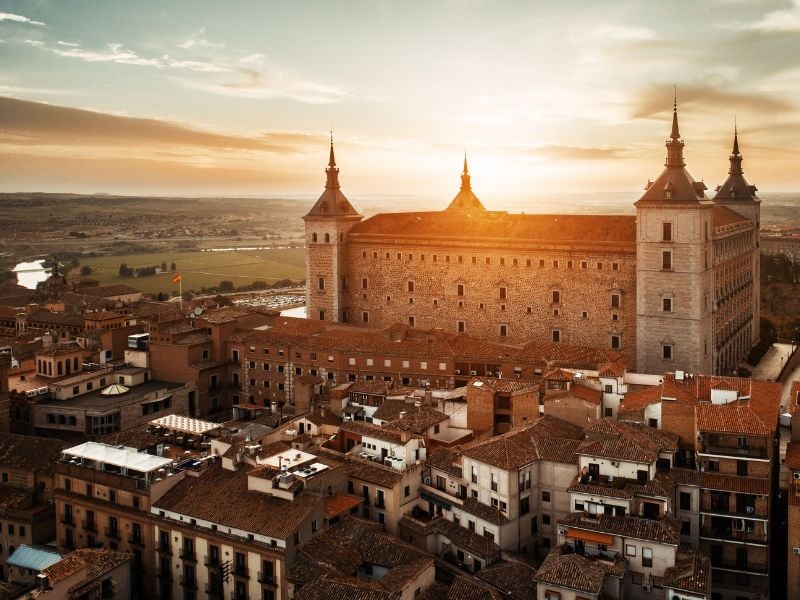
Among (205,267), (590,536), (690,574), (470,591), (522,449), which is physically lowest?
(470,591)

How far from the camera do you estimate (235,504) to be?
20.3 metres

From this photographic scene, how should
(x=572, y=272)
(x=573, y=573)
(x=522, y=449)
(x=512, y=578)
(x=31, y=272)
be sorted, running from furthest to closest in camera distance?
1. (x=31, y=272)
2. (x=572, y=272)
3. (x=522, y=449)
4. (x=512, y=578)
5. (x=573, y=573)

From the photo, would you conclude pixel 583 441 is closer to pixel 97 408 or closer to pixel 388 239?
pixel 97 408

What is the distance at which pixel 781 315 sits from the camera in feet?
199

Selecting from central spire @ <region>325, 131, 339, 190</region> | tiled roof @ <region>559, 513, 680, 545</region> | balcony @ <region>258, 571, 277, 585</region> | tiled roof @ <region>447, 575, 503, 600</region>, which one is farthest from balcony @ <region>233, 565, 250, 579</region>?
central spire @ <region>325, 131, 339, 190</region>

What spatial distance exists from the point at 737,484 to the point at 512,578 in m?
5.83

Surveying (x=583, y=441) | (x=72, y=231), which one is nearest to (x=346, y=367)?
(x=583, y=441)

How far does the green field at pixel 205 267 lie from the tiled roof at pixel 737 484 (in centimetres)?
7023

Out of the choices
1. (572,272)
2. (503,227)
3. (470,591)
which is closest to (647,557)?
Answer: (470,591)

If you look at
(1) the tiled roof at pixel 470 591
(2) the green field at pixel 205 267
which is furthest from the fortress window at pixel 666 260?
(2) the green field at pixel 205 267

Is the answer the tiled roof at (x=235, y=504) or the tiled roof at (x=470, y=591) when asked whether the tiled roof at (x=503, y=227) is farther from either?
the tiled roof at (x=470, y=591)

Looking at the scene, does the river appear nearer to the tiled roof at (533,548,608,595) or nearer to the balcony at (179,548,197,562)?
the balcony at (179,548,197,562)

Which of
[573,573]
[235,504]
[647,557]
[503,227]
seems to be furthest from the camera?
[503,227]

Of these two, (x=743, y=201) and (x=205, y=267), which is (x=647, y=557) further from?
(x=205, y=267)
